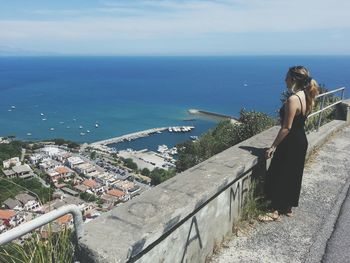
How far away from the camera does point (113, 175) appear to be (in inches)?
1711

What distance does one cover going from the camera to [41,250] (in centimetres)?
192

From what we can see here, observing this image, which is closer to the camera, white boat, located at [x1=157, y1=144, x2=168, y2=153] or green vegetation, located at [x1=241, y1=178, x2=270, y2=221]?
green vegetation, located at [x1=241, y1=178, x2=270, y2=221]

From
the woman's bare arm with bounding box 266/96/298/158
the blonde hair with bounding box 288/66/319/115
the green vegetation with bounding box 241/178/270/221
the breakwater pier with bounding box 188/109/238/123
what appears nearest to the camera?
the woman's bare arm with bounding box 266/96/298/158

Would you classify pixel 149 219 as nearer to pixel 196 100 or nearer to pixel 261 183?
pixel 261 183

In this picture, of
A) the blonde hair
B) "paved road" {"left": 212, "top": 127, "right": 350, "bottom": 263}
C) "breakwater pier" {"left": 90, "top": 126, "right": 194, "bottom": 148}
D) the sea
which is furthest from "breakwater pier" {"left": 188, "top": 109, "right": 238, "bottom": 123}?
the blonde hair

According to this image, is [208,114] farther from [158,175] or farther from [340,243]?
[340,243]

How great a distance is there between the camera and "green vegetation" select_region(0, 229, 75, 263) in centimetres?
191

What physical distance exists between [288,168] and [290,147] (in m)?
0.20

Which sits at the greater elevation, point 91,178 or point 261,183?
point 261,183

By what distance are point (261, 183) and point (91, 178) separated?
134ft

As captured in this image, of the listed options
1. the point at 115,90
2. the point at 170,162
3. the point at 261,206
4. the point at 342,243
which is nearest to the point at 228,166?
the point at 261,206

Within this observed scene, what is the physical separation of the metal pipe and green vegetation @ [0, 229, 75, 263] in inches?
6.4

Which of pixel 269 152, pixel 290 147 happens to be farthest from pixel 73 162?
pixel 290 147

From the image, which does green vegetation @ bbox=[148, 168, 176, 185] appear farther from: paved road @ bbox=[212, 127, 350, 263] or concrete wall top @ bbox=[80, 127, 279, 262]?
concrete wall top @ bbox=[80, 127, 279, 262]
